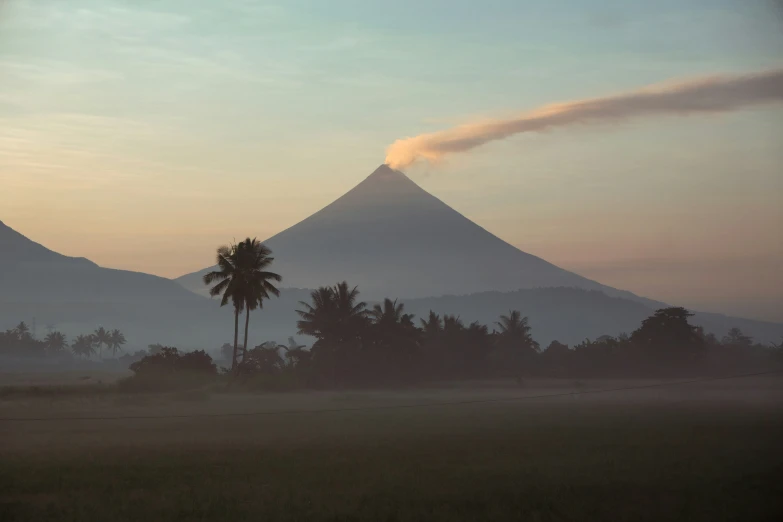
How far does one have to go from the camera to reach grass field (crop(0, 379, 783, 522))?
2988 centimetres

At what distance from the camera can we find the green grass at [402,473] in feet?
97.2

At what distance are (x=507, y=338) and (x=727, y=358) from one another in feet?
130

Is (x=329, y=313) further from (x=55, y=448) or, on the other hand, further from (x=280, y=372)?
(x=55, y=448)

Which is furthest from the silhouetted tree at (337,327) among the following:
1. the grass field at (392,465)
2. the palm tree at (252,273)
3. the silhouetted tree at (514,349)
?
the grass field at (392,465)

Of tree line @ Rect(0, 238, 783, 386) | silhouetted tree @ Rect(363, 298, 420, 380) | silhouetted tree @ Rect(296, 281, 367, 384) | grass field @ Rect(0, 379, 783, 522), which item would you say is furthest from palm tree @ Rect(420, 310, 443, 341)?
grass field @ Rect(0, 379, 783, 522)

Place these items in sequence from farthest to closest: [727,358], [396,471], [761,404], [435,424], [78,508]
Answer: [727,358], [761,404], [435,424], [396,471], [78,508]

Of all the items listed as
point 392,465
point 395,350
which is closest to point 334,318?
point 395,350

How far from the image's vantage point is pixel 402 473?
36.5 metres

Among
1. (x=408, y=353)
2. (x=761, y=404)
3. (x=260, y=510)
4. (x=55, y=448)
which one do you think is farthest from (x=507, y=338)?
(x=260, y=510)

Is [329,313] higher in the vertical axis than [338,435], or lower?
higher

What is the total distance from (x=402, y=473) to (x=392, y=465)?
226cm

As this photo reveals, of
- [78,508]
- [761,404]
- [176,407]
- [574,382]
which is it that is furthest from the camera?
[574,382]

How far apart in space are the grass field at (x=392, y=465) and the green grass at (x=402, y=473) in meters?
0.09

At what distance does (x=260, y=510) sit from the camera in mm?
29844
